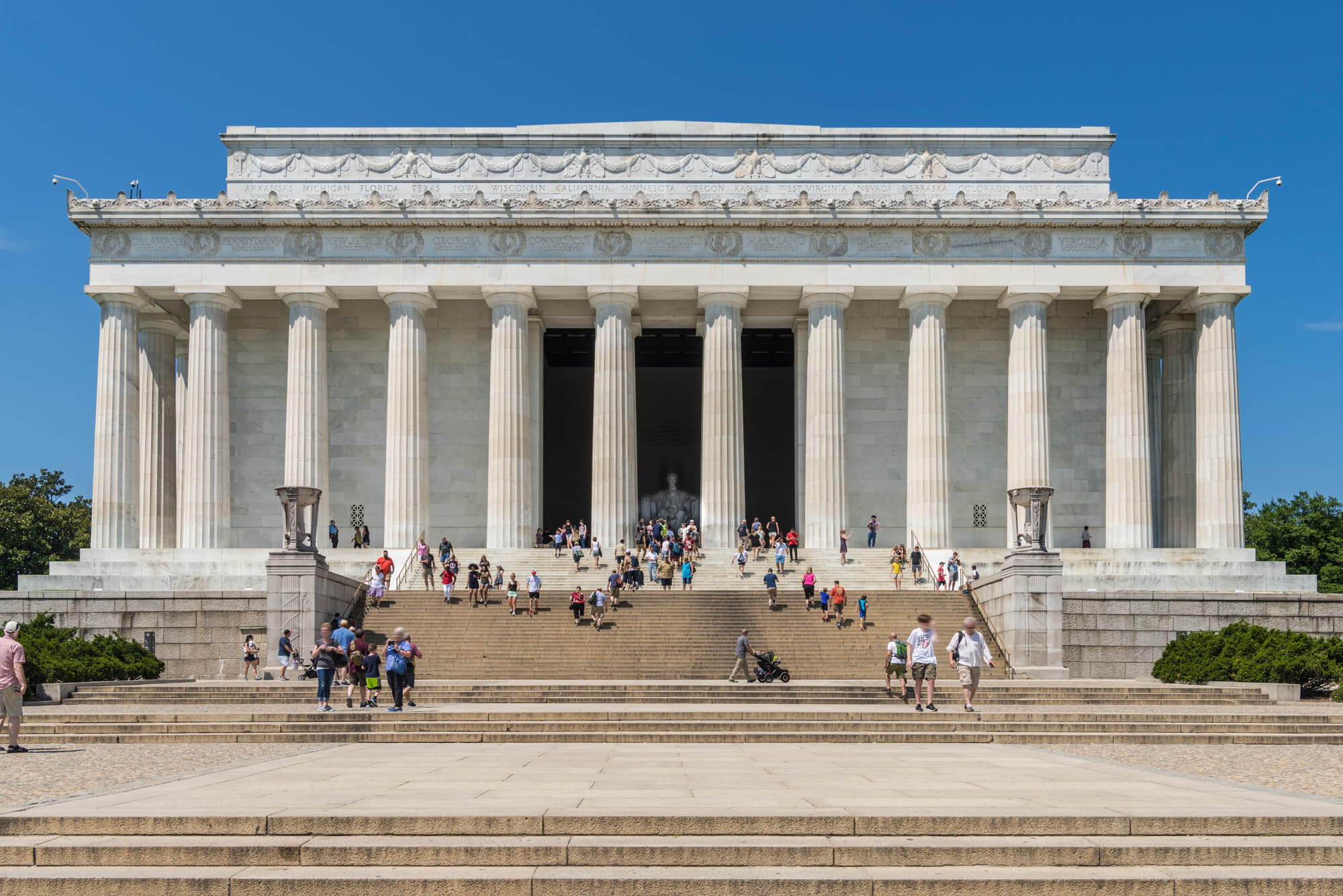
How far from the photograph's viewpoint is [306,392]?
188ft

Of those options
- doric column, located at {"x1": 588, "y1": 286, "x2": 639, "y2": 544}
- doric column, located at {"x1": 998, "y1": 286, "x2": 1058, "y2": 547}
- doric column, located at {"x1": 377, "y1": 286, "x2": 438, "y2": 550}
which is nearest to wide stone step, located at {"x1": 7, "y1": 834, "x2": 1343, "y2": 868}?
doric column, located at {"x1": 588, "y1": 286, "x2": 639, "y2": 544}

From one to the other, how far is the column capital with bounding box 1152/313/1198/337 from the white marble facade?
0.11 m

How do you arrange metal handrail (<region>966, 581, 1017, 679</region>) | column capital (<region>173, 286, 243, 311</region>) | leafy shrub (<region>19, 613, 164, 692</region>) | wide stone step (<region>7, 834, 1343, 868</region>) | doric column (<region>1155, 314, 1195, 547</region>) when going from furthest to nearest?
doric column (<region>1155, 314, 1195, 547</region>) → column capital (<region>173, 286, 243, 311</region>) → metal handrail (<region>966, 581, 1017, 679</region>) → leafy shrub (<region>19, 613, 164, 692</region>) → wide stone step (<region>7, 834, 1343, 868</region>)

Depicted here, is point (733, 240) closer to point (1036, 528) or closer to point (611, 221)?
point (611, 221)

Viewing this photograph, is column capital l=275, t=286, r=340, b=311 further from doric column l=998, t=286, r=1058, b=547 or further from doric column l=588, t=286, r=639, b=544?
doric column l=998, t=286, r=1058, b=547

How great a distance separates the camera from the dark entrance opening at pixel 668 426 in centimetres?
7738

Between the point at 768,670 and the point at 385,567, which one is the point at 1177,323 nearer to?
the point at 768,670

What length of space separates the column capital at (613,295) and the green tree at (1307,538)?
4785 cm

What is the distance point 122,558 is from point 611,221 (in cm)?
2472

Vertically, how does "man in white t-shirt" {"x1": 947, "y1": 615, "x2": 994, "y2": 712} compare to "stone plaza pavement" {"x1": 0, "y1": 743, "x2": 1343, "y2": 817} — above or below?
above

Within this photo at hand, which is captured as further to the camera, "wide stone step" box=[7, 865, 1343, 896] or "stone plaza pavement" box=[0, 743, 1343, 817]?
"stone plaza pavement" box=[0, 743, 1343, 817]

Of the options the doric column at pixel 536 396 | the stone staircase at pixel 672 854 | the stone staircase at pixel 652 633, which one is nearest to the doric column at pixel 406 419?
the doric column at pixel 536 396

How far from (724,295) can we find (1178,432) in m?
21.7

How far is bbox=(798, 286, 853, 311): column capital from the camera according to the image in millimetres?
56938
